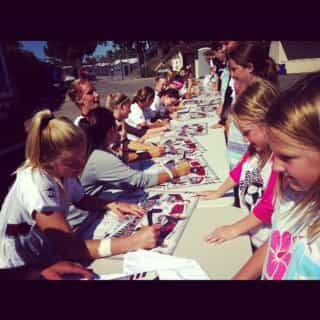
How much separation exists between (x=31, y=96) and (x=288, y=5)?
27.1 ft

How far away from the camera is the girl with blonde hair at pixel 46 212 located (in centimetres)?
115

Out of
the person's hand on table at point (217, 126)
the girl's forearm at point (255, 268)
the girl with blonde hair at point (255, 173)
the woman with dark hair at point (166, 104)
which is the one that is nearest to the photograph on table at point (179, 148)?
the person's hand on table at point (217, 126)

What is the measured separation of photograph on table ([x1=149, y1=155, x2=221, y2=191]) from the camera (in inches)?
66.8

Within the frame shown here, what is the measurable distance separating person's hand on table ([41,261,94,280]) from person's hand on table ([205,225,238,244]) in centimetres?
39

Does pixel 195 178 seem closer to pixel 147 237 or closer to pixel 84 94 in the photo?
pixel 147 237

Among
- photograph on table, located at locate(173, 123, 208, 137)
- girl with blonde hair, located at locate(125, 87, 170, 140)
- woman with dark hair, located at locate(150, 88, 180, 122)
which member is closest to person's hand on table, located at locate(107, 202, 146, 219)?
photograph on table, located at locate(173, 123, 208, 137)

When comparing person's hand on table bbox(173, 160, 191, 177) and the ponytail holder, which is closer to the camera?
the ponytail holder

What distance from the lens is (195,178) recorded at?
177 cm

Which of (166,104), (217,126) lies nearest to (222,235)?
(217,126)

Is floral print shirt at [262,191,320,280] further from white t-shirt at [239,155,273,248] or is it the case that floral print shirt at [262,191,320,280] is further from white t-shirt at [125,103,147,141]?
white t-shirt at [125,103,147,141]

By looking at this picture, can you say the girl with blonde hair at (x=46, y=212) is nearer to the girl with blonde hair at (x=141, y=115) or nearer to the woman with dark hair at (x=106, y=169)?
the woman with dark hair at (x=106, y=169)
